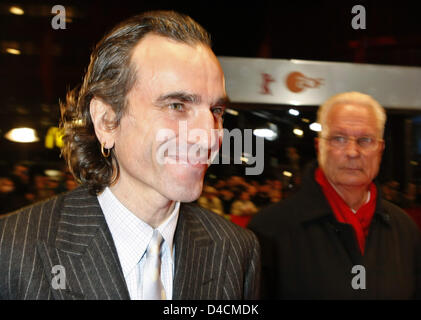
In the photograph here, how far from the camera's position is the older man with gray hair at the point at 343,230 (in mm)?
1401

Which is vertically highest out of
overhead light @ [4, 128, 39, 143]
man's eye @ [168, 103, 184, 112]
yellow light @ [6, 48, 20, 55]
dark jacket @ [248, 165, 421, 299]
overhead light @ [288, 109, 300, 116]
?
yellow light @ [6, 48, 20, 55]

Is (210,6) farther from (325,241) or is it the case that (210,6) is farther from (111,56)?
(325,241)

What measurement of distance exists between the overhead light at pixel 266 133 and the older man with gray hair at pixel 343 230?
0.60 ft

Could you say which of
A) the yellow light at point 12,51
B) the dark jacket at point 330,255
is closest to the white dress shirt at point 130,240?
the dark jacket at point 330,255

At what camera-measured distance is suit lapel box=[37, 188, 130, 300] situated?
79 cm

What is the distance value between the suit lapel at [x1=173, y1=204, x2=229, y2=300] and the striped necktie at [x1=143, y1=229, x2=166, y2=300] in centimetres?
4

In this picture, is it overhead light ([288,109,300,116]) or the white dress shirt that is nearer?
the white dress shirt

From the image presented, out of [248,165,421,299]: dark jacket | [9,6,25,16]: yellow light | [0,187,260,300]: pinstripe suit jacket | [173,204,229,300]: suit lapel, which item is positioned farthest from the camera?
[9,6,25,16]: yellow light

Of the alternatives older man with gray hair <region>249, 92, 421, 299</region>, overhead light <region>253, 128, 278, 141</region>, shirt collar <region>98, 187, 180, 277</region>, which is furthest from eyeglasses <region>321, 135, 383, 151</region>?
shirt collar <region>98, 187, 180, 277</region>

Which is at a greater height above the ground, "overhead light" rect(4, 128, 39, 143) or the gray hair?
the gray hair

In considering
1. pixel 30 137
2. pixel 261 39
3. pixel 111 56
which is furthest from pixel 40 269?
pixel 261 39

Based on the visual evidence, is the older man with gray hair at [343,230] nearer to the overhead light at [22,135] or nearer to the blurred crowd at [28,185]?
the blurred crowd at [28,185]

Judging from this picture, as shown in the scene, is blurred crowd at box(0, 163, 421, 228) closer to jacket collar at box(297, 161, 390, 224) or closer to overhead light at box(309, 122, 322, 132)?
jacket collar at box(297, 161, 390, 224)
